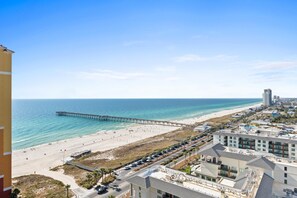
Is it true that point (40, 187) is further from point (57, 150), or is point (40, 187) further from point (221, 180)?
point (221, 180)

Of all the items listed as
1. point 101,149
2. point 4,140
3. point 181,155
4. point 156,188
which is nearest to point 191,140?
point 181,155

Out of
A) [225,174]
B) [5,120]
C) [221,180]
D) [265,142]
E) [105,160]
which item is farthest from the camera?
[105,160]

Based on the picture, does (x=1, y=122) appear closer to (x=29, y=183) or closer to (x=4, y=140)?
(x=4, y=140)

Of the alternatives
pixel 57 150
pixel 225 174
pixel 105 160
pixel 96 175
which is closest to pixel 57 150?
pixel 57 150

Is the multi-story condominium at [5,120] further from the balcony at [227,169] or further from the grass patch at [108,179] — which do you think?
the balcony at [227,169]

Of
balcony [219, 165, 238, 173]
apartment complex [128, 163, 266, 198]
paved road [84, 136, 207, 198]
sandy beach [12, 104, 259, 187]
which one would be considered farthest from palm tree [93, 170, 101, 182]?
balcony [219, 165, 238, 173]

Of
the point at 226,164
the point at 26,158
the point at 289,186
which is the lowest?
the point at 26,158
